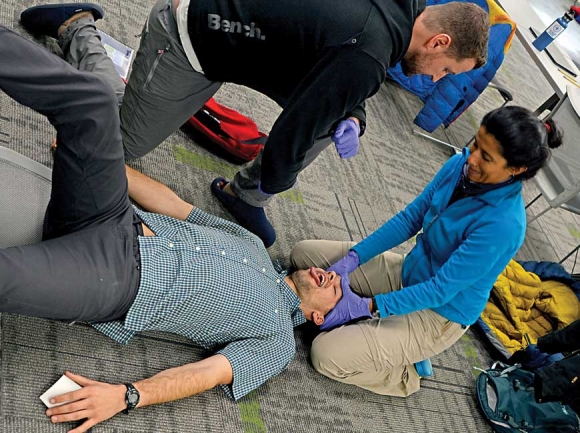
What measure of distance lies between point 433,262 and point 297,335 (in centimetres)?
53

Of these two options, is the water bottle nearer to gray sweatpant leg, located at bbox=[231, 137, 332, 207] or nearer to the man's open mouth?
gray sweatpant leg, located at bbox=[231, 137, 332, 207]

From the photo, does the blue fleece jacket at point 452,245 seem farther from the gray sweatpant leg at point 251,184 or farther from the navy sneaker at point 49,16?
the navy sneaker at point 49,16

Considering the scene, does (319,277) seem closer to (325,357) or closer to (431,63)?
(325,357)

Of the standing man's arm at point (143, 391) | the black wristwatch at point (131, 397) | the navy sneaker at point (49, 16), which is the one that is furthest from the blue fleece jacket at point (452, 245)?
the navy sneaker at point (49, 16)

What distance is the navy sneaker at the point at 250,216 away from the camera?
2.11 metres

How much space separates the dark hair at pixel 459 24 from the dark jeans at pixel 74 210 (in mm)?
836

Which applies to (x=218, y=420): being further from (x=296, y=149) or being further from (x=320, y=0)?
(x=320, y=0)

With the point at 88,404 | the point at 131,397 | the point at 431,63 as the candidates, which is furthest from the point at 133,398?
the point at 431,63

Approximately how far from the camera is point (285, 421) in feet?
5.64

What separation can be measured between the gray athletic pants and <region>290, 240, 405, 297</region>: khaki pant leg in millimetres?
412

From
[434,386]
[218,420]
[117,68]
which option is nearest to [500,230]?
[434,386]

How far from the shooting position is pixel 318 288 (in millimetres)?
1909

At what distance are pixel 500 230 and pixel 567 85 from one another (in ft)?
5.91

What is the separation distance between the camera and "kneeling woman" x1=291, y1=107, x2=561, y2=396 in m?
1.66
